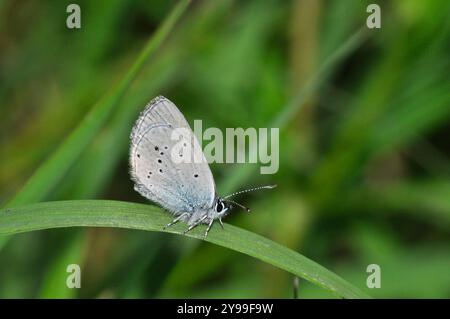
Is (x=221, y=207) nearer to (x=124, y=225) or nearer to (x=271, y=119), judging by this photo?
(x=124, y=225)

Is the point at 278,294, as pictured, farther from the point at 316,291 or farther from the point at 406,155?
the point at 406,155

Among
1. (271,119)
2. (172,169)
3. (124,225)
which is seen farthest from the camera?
(271,119)

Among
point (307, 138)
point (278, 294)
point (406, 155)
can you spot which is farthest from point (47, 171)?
point (406, 155)

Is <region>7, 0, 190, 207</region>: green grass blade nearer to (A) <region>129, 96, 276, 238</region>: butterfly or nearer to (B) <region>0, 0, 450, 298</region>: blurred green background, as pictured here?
(A) <region>129, 96, 276, 238</region>: butterfly

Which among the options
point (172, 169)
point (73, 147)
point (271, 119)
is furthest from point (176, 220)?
point (271, 119)

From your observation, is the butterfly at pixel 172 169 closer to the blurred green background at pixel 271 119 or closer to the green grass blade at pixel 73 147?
the green grass blade at pixel 73 147
